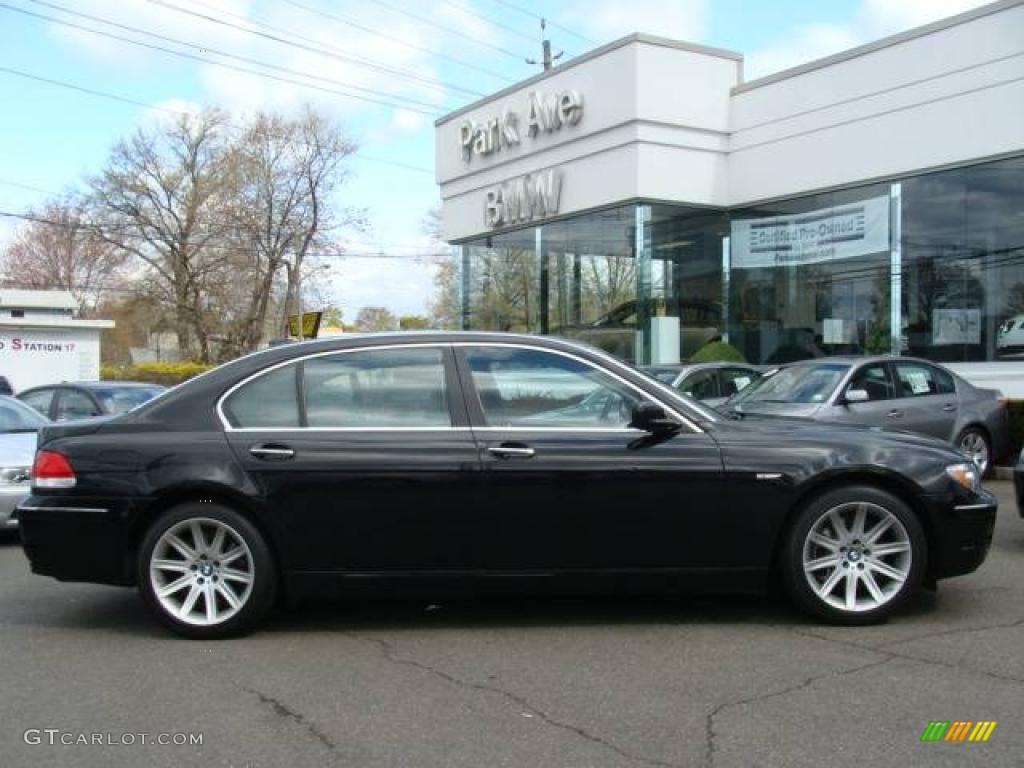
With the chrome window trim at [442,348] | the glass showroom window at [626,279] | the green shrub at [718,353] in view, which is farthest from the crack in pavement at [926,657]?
the glass showroom window at [626,279]

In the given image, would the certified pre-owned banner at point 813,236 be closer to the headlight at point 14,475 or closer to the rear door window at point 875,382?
the rear door window at point 875,382

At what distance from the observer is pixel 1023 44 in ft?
48.8

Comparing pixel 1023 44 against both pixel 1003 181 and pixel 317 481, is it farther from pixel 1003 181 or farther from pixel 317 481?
pixel 317 481

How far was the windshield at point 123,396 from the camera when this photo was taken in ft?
39.9

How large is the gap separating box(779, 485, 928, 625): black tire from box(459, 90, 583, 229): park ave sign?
15892 millimetres

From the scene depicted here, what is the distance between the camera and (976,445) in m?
11.5

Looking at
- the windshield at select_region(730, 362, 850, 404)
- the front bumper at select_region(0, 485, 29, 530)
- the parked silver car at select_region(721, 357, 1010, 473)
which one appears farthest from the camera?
the windshield at select_region(730, 362, 850, 404)

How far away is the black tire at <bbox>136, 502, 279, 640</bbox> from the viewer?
17.0 feet

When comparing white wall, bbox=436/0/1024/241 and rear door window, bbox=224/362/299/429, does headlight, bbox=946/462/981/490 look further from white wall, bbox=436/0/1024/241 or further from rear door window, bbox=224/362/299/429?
white wall, bbox=436/0/1024/241

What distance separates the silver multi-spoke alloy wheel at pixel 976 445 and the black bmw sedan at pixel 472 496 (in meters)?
6.53

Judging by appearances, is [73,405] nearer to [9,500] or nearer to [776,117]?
[9,500]

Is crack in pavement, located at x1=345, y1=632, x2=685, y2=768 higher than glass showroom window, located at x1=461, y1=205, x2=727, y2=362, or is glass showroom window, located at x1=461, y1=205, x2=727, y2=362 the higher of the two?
glass showroom window, located at x1=461, y1=205, x2=727, y2=362

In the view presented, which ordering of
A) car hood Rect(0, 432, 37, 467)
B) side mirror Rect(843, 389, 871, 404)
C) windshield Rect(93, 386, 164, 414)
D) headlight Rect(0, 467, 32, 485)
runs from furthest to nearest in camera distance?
windshield Rect(93, 386, 164, 414)
side mirror Rect(843, 389, 871, 404)
car hood Rect(0, 432, 37, 467)
headlight Rect(0, 467, 32, 485)

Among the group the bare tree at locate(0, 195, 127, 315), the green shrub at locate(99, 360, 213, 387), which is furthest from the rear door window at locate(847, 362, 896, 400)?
the bare tree at locate(0, 195, 127, 315)
